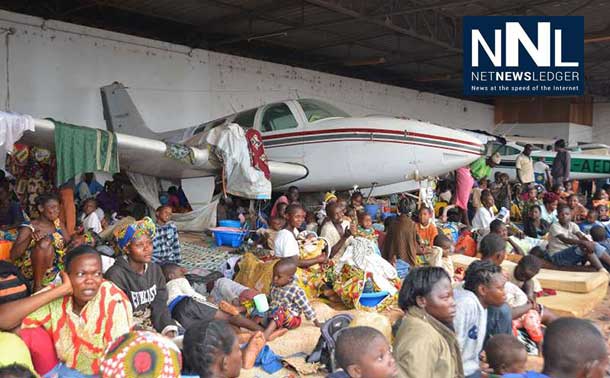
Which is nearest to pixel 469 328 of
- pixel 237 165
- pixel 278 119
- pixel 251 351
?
pixel 251 351

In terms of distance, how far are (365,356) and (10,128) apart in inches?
160

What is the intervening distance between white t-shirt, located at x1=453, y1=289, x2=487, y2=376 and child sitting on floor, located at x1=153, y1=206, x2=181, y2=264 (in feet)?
9.79

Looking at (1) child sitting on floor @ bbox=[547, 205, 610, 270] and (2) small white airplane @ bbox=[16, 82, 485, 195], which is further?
(2) small white airplane @ bbox=[16, 82, 485, 195]

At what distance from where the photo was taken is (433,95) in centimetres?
2125

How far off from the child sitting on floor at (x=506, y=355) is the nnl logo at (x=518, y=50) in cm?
934

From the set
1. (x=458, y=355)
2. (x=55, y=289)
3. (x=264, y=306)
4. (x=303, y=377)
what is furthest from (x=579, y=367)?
(x=264, y=306)

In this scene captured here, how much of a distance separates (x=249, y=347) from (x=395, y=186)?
533 cm

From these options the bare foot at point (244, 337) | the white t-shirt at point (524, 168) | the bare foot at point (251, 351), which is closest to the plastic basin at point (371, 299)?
the bare foot at point (244, 337)

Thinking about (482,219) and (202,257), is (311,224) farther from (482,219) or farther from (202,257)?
(482,219)

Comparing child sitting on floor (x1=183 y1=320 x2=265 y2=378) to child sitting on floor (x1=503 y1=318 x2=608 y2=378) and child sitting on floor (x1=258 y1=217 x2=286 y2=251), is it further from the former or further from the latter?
child sitting on floor (x1=258 y1=217 x2=286 y2=251)

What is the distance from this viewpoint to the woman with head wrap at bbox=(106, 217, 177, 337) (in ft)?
9.75

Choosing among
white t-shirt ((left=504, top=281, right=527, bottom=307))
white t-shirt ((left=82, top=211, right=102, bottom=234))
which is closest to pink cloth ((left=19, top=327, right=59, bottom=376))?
white t-shirt ((left=504, top=281, right=527, bottom=307))

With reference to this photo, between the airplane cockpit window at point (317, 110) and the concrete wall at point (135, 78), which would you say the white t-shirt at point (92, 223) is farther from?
the concrete wall at point (135, 78)

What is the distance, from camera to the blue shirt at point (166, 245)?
4.88 m
